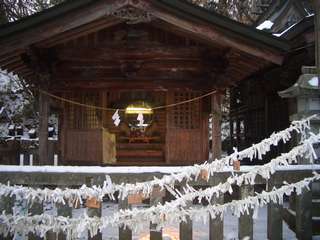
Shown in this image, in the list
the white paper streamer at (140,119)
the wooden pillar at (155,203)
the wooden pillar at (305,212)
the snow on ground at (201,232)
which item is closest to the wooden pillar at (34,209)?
the snow on ground at (201,232)

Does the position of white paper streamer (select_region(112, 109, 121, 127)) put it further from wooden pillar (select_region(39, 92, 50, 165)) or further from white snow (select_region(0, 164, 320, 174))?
white snow (select_region(0, 164, 320, 174))

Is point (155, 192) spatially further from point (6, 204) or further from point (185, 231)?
point (6, 204)

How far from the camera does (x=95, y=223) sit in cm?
447

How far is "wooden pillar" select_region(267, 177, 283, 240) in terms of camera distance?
4949mm

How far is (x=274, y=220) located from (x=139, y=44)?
A: 6046 millimetres

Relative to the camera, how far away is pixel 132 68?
1070cm

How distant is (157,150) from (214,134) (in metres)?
2.34

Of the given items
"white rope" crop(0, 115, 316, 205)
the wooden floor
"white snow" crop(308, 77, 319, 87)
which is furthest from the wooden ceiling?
"white rope" crop(0, 115, 316, 205)

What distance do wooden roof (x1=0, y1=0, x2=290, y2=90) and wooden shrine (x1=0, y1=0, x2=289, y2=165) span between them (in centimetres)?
2

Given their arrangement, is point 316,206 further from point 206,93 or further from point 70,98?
point 70,98

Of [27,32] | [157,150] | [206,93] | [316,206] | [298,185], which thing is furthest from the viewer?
[157,150]

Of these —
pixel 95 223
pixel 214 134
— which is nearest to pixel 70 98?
pixel 214 134

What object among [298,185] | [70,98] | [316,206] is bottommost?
[316,206]

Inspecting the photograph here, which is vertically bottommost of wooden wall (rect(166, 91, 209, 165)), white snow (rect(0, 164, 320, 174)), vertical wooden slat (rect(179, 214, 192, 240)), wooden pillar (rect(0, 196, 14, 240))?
vertical wooden slat (rect(179, 214, 192, 240))
